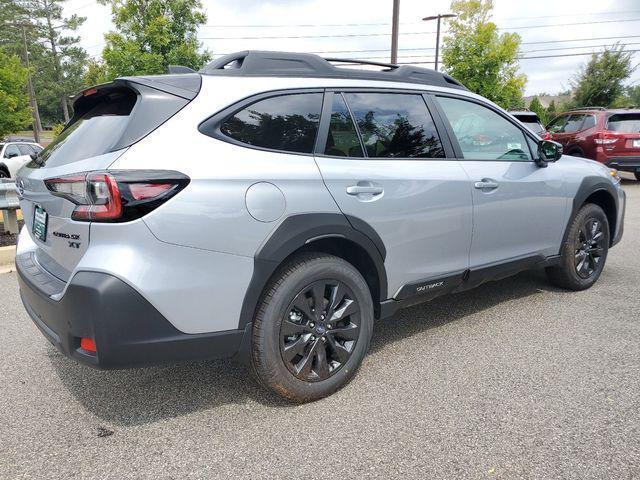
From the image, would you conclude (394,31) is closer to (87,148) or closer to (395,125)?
(395,125)

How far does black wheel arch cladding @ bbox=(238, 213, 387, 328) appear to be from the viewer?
2.40 metres

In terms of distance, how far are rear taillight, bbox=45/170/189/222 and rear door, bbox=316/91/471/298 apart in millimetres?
852

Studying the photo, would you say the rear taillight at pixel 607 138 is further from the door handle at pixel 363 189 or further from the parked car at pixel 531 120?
the door handle at pixel 363 189

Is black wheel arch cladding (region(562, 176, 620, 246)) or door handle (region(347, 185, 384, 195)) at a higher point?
door handle (region(347, 185, 384, 195))

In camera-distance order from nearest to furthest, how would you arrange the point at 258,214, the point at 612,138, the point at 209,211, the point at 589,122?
the point at 209,211
the point at 258,214
the point at 612,138
the point at 589,122

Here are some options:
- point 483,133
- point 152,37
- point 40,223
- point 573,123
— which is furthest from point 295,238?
point 152,37

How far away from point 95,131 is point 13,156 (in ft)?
55.5

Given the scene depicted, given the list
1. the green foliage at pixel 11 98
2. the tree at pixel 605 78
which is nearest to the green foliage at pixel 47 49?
the green foliage at pixel 11 98

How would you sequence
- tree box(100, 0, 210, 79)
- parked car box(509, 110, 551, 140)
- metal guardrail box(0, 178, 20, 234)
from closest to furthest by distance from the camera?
metal guardrail box(0, 178, 20, 234) → parked car box(509, 110, 551, 140) → tree box(100, 0, 210, 79)

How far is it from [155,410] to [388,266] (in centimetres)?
153

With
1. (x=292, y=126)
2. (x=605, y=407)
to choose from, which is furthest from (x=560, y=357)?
(x=292, y=126)

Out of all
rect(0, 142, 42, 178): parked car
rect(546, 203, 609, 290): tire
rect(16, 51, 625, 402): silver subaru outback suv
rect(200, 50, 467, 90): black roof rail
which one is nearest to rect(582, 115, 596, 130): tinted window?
rect(546, 203, 609, 290): tire

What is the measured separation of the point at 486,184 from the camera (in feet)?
11.4

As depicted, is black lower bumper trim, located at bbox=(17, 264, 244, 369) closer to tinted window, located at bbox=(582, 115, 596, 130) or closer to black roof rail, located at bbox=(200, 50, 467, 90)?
black roof rail, located at bbox=(200, 50, 467, 90)
